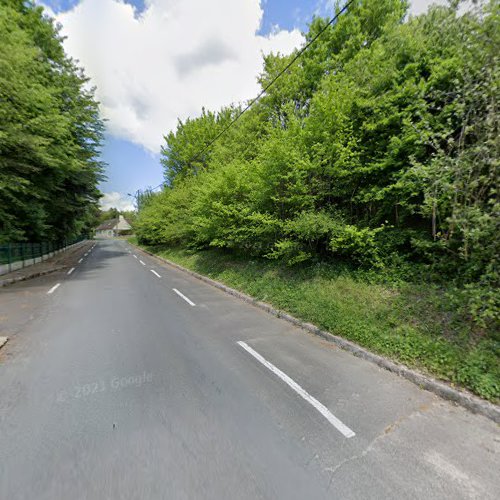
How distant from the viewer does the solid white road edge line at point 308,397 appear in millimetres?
2455

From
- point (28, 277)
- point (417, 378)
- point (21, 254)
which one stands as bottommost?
point (417, 378)

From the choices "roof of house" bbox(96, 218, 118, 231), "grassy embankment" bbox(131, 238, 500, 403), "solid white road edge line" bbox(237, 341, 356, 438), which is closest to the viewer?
"solid white road edge line" bbox(237, 341, 356, 438)

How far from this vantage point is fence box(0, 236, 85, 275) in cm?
1116

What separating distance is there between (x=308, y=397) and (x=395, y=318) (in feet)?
8.08

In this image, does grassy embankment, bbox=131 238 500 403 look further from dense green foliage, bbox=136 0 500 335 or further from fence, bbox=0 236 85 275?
fence, bbox=0 236 85 275

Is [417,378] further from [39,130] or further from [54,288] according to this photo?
[39,130]

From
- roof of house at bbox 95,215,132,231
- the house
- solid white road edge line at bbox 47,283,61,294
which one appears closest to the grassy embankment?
solid white road edge line at bbox 47,283,61,294

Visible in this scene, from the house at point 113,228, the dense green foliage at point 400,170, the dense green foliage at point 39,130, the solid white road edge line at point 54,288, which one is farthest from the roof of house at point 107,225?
the dense green foliage at point 400,170

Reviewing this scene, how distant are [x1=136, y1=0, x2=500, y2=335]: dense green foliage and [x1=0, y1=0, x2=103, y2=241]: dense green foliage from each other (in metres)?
6.89

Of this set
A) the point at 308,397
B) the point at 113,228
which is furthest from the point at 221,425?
the point at 113,228

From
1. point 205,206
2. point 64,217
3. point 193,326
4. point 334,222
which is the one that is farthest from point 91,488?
point 64,217

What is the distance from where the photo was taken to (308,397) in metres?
2.95

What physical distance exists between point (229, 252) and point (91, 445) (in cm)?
1075

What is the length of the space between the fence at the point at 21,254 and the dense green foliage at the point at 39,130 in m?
0.61
